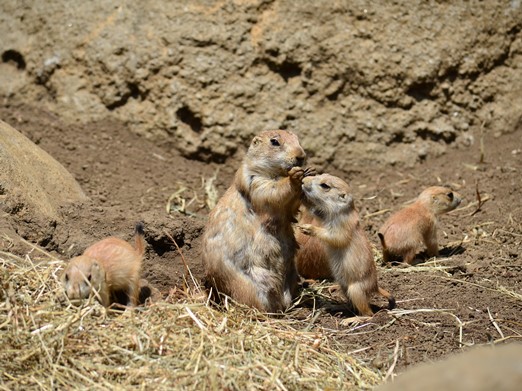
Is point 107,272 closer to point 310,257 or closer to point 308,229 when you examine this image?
point 308,229

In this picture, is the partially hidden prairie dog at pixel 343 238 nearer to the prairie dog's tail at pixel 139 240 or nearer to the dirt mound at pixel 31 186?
the prairie dog's tail at pixel 139 240

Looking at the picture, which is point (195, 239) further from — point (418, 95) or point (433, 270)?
point (418, 95)

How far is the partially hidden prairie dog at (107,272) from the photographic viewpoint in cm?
608

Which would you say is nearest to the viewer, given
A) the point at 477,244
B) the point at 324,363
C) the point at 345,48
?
the point at 324,363

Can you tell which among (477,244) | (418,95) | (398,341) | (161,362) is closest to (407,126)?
(418,95)

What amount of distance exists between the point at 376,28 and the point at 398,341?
17.0 ft

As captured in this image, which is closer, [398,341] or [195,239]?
[398,341]

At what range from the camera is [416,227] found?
26.9 ft

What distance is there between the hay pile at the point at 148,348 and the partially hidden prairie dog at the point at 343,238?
1.91 feet

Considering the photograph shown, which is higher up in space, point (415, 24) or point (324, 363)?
point (415, 24)

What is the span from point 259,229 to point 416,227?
1.99 m

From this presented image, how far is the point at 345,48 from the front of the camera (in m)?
10.3

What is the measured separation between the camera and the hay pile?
5.42m

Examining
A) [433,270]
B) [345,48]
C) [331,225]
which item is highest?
[345,48]
